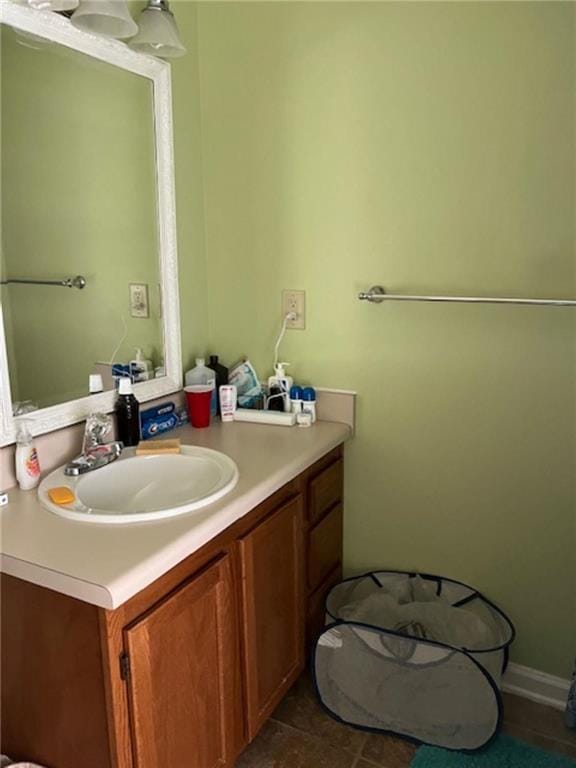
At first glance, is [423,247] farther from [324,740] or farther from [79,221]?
[324,740]

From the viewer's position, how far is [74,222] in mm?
1610

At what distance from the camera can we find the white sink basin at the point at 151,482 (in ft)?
4.60

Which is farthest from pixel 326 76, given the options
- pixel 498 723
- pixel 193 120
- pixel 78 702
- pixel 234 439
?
pixel 498 723

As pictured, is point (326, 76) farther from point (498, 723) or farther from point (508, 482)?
point (498, 723)

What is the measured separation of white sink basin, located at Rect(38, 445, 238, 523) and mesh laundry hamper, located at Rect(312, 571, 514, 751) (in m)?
0.58

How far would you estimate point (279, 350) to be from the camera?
6.59 ft

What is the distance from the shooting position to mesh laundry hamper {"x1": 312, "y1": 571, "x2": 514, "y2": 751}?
1.62m

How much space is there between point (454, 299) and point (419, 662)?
98 cm

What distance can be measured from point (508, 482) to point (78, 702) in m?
1.24

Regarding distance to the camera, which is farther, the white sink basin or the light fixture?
the light fixture

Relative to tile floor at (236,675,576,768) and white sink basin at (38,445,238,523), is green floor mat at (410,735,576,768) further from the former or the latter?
white sink basin at (38,445,238,523)

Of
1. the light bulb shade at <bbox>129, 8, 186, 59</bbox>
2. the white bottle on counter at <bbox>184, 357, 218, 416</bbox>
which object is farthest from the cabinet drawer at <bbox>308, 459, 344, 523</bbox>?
the light bulb shade at <bbox>129, 8, 186, 59</bbox>

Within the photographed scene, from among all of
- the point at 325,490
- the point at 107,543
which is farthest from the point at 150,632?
the point at 325,490

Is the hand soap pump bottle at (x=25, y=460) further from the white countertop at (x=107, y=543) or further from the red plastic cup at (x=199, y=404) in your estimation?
the red plastic cup at (x=199, y=404)
